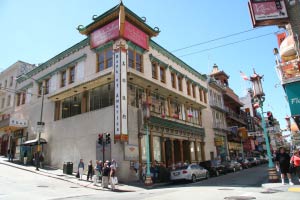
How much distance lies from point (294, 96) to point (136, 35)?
56.7ft

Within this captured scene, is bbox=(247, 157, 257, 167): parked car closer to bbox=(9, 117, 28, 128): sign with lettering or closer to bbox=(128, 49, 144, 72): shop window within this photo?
bbox=(128, 49, 144, 72): shop window

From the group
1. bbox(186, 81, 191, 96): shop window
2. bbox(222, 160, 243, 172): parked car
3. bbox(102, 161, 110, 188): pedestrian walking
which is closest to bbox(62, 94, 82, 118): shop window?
bbox(102, 161, 110, 188): pedestrian walking

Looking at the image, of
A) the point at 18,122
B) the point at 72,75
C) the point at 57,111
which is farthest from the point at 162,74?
the point at 18,122

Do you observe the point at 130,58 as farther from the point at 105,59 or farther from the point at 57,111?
the point at 57,111

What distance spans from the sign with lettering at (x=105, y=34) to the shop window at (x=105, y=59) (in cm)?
99

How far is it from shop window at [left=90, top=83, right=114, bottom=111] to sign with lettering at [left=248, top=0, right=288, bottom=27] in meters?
14.6

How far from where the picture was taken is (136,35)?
26047 mm

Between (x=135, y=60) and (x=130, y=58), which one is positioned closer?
(x=130, y=58)

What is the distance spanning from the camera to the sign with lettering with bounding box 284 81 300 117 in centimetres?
1205

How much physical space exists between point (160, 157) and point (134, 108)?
632cm

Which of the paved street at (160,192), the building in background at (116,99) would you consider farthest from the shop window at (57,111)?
the paved street at (160,192)

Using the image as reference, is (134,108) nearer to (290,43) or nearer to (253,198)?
(290,43)

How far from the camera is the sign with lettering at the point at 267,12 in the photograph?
1348cm

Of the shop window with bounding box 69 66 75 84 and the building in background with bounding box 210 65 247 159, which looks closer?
the shop window with bounding box 69 66 75 84
